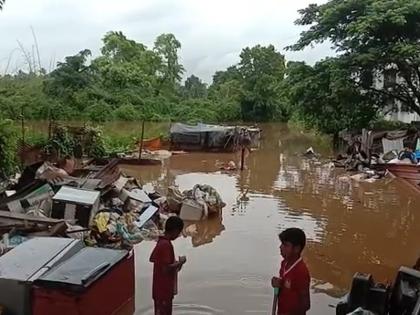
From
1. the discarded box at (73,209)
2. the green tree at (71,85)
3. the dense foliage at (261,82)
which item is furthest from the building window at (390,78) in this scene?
the green tree at (71,85)

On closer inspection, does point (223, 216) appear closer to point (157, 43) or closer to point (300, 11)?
point (300, 11)

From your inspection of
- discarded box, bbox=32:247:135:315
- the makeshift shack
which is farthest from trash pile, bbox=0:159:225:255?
the makeshift shack

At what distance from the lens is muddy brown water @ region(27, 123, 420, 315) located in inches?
272

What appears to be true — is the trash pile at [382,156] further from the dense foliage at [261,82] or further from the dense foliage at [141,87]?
the dense foliage at [141,87]

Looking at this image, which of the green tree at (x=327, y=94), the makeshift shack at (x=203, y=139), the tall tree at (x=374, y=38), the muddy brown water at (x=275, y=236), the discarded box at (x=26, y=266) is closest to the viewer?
the discarded box at (x=26, y=266)

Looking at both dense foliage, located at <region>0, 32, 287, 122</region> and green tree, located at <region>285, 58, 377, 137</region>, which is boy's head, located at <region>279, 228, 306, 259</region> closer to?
green tree, located at <region>285, 58, 377, 137</region>

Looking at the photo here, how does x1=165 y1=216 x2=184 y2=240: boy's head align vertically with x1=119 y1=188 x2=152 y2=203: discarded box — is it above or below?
above

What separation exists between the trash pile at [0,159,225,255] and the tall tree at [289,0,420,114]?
12936mm

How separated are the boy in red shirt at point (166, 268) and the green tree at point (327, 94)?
18.6 meters

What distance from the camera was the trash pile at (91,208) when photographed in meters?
7.68

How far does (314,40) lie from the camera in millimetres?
24828

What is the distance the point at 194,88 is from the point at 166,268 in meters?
78.6

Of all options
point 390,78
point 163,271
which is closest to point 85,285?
point 163,271

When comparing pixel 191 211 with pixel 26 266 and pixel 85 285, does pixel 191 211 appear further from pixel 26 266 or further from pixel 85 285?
pixel 85 285
